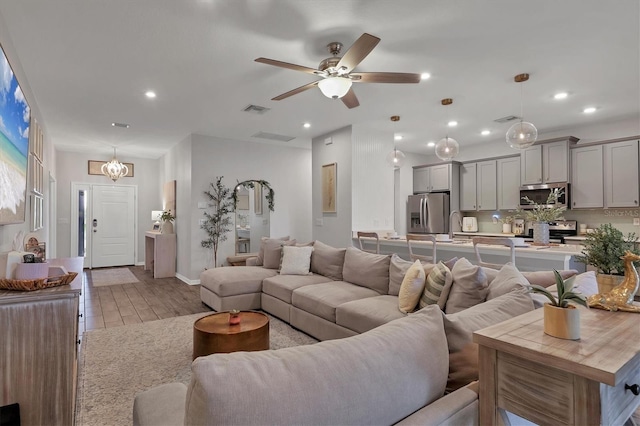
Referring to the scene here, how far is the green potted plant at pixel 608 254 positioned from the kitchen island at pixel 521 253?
160 cm

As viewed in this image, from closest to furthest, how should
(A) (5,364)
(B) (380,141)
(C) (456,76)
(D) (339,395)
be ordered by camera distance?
1. (D) (339,395)
2. (A) (5,364)
3. (C) (456,76)
4. (B) (380,141)

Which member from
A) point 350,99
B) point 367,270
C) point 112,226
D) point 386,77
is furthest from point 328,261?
point 112,226

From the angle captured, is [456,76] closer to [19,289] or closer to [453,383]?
[453,383]

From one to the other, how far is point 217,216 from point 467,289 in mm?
5065

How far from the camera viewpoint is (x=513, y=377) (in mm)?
1033

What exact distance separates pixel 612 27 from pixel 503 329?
9.74 feet

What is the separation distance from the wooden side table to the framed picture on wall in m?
4.86

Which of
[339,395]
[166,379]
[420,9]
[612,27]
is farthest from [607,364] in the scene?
[612,27]

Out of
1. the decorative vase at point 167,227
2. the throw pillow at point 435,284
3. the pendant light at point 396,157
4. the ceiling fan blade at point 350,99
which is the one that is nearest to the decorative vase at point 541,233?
the pendant light at point 396,157

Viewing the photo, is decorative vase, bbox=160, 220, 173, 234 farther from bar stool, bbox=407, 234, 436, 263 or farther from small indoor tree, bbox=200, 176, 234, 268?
bar stool, bbox=407, 234, 436, 263

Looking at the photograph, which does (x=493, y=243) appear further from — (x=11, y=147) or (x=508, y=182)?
(x=11, y=147)

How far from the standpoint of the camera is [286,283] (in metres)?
3.94

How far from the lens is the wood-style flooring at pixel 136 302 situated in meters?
4.06

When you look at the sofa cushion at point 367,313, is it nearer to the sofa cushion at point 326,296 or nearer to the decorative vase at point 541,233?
the sofa cushion at point 326,296
